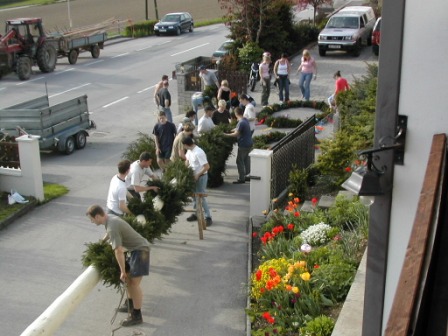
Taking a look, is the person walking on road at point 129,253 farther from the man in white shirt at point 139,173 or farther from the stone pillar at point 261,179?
the stone pillar at point 261,179

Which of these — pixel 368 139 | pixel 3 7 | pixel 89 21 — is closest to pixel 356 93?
pixel 368 139

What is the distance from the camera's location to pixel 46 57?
27469 millimetres

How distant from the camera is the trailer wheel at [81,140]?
54.7ft

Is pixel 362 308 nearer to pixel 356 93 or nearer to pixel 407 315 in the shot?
pixel 407 315

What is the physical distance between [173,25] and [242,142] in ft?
90.8

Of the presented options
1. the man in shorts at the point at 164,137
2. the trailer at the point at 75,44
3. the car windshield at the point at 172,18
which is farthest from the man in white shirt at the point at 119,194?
the car windshield at the point at 172,18

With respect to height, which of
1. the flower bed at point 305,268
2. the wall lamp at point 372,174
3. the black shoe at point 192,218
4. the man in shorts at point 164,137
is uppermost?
the wall lamp at point 372,174

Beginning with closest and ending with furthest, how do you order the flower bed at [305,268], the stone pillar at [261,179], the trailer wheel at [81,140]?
the flower bed at [305,268], the stone pillar at [261,179], the trailer wheel at [81,140]

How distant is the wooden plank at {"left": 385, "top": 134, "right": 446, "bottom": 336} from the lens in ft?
7.82

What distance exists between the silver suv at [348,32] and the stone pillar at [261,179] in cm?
1643

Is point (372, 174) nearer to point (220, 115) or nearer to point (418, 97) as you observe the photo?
point (418, 97)

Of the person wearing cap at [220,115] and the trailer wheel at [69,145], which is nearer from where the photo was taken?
the person wearing cap at [220,115]

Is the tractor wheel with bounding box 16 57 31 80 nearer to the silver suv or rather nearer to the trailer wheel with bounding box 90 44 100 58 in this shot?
the trailer wheel with bounding box 90 44 100 58

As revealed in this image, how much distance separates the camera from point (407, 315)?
240 centimetres
